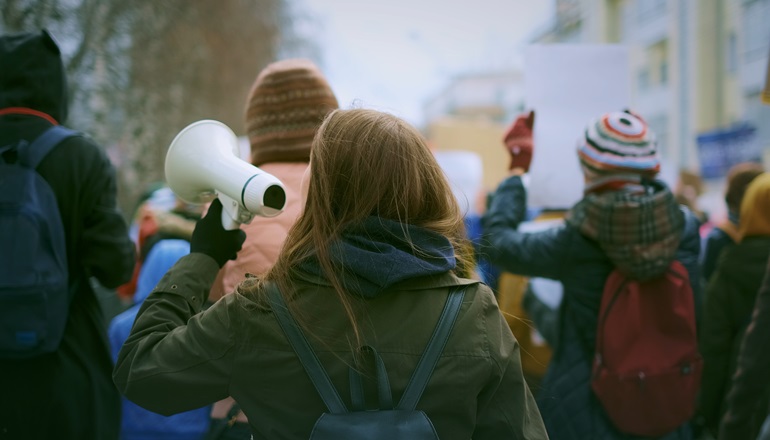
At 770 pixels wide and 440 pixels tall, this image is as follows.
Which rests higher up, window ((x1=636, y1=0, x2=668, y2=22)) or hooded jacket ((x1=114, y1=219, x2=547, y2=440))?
hooded jacket ((x1=114, y1=219, x2=547, y2=440))

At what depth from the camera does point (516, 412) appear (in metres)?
1.63

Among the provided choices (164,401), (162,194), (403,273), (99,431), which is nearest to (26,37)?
(99,431)

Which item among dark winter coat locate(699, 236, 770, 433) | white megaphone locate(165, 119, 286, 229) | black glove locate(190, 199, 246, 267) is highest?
white megaphone locate(165, 119, 286, 229)

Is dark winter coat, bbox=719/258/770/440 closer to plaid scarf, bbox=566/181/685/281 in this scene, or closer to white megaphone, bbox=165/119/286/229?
plaid scarf, bbox=566/181/685/281

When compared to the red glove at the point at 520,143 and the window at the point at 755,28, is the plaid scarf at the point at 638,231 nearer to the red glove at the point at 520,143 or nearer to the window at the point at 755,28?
the red glove at the point at 520,143

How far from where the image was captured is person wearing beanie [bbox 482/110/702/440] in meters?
2.70

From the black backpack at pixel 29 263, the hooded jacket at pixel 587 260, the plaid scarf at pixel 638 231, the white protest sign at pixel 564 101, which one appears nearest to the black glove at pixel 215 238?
the black backpack at pixel 29 263

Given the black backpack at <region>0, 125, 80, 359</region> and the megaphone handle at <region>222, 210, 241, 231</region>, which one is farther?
the black backpack at <region>0, 125, 80, 359</region>

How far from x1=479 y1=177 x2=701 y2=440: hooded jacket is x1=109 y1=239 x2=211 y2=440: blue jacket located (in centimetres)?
133

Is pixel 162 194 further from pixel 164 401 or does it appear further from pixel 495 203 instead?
pixel 164 401

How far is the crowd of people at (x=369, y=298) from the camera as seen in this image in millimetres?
1567

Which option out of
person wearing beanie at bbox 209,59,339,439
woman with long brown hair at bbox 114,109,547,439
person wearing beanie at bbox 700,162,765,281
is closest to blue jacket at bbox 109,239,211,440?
person wearing beanie at bbox 209,59,339,439

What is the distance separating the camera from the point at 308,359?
1.55 meters

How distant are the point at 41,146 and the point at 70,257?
373mm
